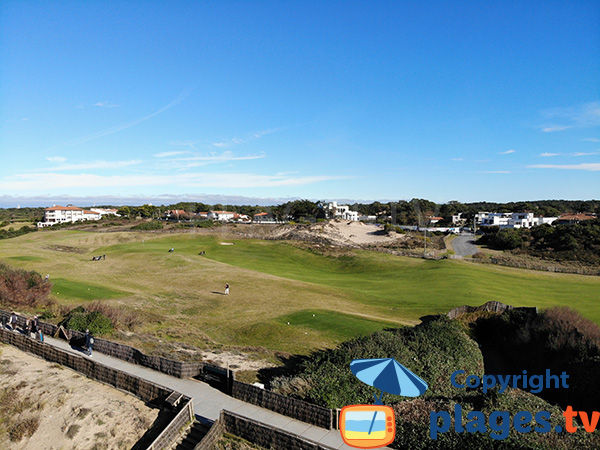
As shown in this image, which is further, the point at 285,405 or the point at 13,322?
the point at 13,322

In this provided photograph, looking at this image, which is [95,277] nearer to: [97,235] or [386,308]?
[386,308]

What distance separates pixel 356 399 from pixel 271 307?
62.1 feet

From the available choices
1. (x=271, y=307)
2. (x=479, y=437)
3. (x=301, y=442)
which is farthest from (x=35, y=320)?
(x=479, y=437)

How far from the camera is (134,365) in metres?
18.5

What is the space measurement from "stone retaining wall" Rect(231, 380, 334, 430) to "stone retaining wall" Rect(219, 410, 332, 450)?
1338mm

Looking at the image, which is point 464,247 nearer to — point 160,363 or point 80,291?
point 80,291

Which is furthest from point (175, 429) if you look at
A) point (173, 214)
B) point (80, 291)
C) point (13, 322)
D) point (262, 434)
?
point (173, 214)

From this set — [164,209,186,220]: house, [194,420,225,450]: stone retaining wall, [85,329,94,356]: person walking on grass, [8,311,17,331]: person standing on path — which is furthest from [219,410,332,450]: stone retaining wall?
[164,209,186,220]: house

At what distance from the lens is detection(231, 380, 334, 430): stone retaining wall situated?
42.9 ft

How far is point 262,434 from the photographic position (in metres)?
12.8

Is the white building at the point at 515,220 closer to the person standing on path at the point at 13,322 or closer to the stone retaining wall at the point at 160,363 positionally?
the stone retaining wall at the point at 160,363

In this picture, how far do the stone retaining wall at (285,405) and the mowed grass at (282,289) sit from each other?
285 inches

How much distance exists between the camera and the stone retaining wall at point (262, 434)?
11.9 m

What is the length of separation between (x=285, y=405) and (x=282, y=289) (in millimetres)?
25238
